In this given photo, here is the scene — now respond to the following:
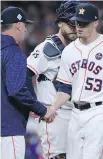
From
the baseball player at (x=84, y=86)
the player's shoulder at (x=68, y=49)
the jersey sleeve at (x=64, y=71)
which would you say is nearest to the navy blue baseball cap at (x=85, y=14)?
the baseball player at (x=84, y=86)

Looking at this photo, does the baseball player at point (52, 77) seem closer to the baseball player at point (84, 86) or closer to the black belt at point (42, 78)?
the black belt at point (42, 78)

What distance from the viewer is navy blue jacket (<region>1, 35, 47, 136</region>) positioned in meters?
5.23

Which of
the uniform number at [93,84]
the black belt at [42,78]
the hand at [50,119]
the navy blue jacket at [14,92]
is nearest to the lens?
the navy blue jacket at [14,92]

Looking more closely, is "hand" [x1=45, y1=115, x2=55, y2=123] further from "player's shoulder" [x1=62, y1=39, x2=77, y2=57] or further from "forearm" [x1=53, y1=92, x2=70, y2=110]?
"player's shoulder" [x1=62, y1=39, x2=77, y2=57]

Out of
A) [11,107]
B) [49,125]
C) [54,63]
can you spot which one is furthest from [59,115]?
[11,107]

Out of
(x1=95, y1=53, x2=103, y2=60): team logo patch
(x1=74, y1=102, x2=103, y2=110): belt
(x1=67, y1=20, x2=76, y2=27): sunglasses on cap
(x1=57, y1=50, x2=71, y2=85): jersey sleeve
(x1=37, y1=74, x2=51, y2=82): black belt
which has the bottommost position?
(x1=74, y1=102, x2=103, y2=110): belt

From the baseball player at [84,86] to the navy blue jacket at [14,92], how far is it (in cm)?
46

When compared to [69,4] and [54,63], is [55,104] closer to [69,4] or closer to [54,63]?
[54,63]

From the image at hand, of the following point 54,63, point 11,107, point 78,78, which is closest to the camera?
point 11,107

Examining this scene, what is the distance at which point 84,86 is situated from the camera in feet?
18.8

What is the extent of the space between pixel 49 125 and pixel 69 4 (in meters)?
1.40

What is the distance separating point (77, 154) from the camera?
Result: 5.81 meters

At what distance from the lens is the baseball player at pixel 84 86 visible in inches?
223

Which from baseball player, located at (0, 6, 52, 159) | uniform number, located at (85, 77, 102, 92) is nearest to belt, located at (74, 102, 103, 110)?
uniform number, located at (85, 77, 102, 92)
